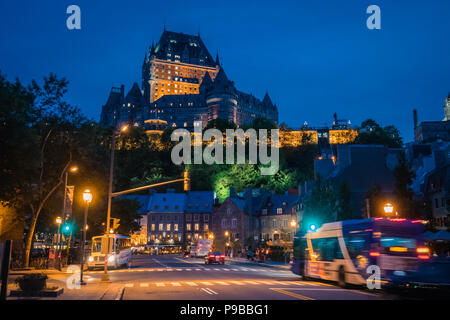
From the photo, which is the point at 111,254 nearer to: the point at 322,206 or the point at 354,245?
the point at 322,206

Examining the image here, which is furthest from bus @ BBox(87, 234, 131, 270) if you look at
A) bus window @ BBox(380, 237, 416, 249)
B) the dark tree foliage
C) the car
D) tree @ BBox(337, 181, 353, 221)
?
the dark tree foliage

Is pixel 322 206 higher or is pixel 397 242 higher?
pixel 322 206

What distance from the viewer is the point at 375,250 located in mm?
19859

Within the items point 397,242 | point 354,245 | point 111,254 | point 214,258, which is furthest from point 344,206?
point 397,242

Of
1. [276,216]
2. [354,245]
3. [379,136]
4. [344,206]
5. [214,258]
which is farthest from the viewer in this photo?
[379,136]

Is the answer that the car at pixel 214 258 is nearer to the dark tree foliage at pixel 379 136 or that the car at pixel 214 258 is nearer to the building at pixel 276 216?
the building at pixel 276 216

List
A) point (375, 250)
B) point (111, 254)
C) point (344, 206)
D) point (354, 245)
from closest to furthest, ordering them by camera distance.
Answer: point (375, 250) → point (354, 245) → point (111, 254) → point (344, 206)

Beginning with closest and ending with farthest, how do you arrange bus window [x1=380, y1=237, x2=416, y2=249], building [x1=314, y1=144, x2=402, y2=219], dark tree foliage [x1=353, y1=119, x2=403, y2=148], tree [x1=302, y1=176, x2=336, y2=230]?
bus window [x1=380, y1=237, x2=416, y2=249] → tree [x1=302, y1=176, x2=336, y2=230] → building [x1=314, y1=144, x2=402, y2=219] → dark tree foliage [x1=353, y1=119, x2=403, y2=148]

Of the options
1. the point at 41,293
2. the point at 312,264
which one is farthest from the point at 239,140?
the point at 41,293

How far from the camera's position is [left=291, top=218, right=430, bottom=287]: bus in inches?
757

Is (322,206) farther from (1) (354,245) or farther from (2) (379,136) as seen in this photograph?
(2) (379,136)

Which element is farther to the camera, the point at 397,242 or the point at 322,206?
the point at 322,206

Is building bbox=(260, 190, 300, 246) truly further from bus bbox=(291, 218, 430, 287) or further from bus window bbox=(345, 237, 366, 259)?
bus window bbox=(345, 237, 366, 259)

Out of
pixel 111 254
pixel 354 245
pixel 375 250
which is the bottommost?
pixel 111 254
